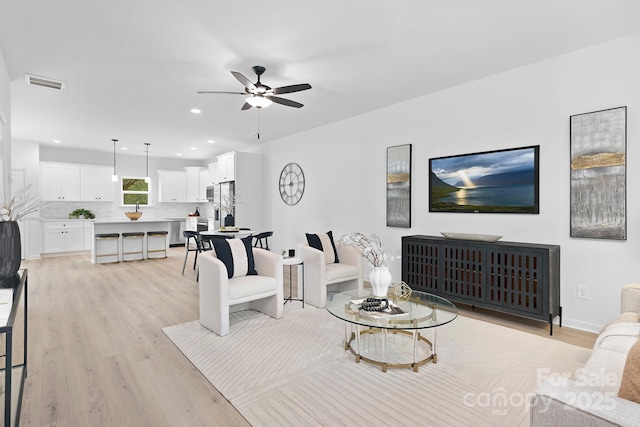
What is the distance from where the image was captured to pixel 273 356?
271 cm

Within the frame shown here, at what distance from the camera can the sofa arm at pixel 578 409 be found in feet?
3.43

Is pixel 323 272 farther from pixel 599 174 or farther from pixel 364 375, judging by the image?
pixel 599 174

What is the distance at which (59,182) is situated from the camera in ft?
26.7

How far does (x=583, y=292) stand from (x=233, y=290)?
3.39m

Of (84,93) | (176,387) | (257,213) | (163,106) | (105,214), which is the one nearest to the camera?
(176,387)

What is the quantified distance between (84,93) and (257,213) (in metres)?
4.07

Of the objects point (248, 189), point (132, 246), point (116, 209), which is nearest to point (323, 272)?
point (248, 189)

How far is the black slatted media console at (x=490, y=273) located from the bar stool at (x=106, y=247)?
6158mm

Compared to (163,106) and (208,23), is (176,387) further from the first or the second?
(163,106)

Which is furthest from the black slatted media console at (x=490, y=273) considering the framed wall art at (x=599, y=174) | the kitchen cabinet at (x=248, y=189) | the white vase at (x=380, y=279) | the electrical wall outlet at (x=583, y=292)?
the kitchen cabinet at (x=248, y=189)

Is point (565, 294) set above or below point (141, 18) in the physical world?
below

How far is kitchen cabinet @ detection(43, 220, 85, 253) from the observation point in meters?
7.84

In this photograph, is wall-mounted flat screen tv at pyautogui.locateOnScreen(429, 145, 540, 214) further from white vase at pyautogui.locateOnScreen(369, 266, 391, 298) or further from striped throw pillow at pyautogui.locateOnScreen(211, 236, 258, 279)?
striped throw pillow at pyautogui.locateOnScreen(211, 236, 258, 279)

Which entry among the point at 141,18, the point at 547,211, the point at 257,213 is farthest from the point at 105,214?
the point at 547,211
